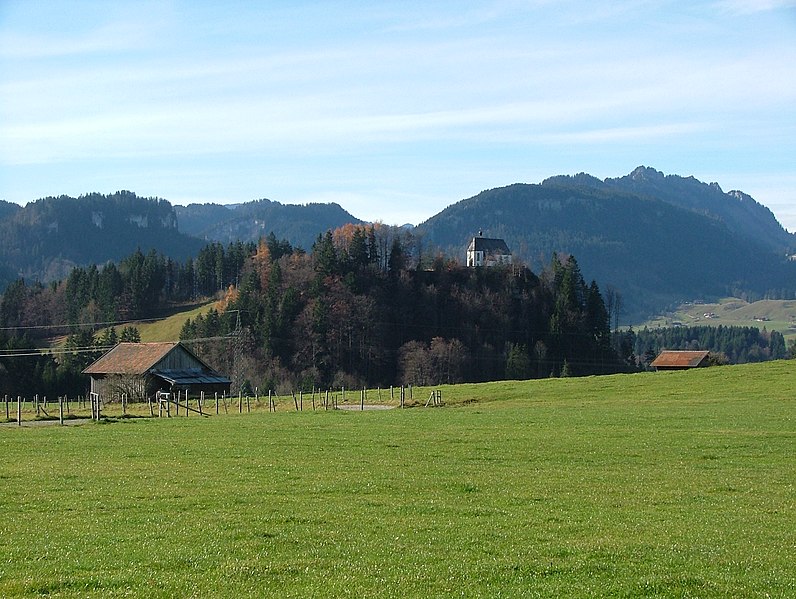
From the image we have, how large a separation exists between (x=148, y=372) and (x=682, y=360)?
64447 mm

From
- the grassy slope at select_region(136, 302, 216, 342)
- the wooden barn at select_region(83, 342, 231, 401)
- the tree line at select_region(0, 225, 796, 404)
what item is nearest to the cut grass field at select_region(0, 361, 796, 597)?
Result: the wooden barn at select_region(83, 342, 231, 401)

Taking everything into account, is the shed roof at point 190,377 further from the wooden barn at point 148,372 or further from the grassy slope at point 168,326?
the grassy slope at point 168,326

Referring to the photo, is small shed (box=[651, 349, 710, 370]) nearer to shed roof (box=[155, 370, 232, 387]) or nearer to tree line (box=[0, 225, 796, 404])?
tree line (box=[0, 225, 796, 404])

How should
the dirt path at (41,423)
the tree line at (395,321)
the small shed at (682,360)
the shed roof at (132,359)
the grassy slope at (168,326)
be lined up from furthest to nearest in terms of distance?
1. the grassy slope at (168,326)
2. the tree line at (395,321)
3. the small shed at (682,360)
4. the shed roof at (132,359)
5. the dirt path at (41,423)

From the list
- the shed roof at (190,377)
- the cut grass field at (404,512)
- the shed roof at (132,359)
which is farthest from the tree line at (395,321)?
the cut grass field at (404,512)

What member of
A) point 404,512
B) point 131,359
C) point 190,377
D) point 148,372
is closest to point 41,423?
point 404,512

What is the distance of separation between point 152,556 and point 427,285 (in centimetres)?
15562

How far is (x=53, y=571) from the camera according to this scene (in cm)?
1480

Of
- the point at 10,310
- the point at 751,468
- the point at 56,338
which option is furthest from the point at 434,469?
the point at 10,310

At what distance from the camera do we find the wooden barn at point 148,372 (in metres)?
95.9

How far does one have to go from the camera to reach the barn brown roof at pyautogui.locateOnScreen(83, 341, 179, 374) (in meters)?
98.3

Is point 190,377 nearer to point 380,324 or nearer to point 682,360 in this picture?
point 380,324

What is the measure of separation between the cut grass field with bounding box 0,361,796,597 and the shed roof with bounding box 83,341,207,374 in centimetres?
5717

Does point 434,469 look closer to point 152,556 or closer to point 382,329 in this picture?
point 152,556
